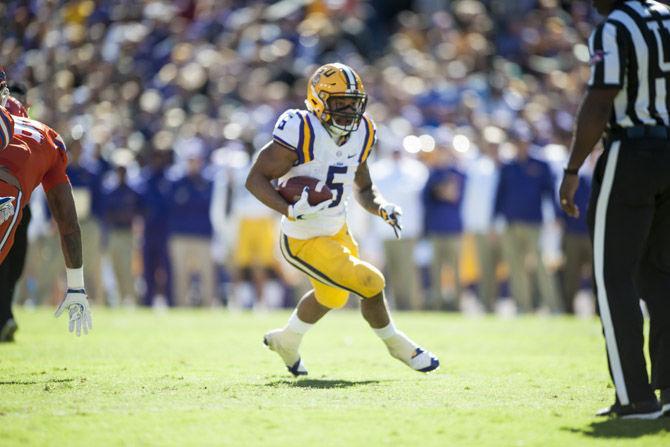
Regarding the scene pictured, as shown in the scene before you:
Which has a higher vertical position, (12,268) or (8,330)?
(12,268)

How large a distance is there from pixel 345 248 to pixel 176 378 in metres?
1.41

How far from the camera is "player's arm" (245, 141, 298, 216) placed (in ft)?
24.0

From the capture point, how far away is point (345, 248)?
7562 mm

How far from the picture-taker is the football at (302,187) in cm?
741

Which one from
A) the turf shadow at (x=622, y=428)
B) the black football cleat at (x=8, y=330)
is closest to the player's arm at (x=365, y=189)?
the turf shadow at (x=622, y=428)

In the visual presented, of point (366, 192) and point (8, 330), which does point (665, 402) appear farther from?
point (8, 330)

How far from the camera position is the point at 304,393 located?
664 cm

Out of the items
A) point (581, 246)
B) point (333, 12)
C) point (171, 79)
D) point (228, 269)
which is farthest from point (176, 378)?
point (333, 12)

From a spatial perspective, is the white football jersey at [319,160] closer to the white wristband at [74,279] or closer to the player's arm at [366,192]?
the player's arm at [366,192]

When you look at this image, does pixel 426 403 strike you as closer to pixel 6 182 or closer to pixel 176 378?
pixel 176 378

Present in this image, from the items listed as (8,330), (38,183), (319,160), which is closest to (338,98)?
(319,160)

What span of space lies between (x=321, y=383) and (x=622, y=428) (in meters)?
2.26

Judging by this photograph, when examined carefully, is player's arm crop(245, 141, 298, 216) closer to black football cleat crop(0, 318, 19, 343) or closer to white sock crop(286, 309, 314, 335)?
white sock crop(286, 309, 314, 335)

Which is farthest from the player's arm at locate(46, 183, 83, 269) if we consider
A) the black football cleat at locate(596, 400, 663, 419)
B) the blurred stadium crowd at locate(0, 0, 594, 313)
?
the blurred stadium crowd at locate(0, 0, 594, 313)
